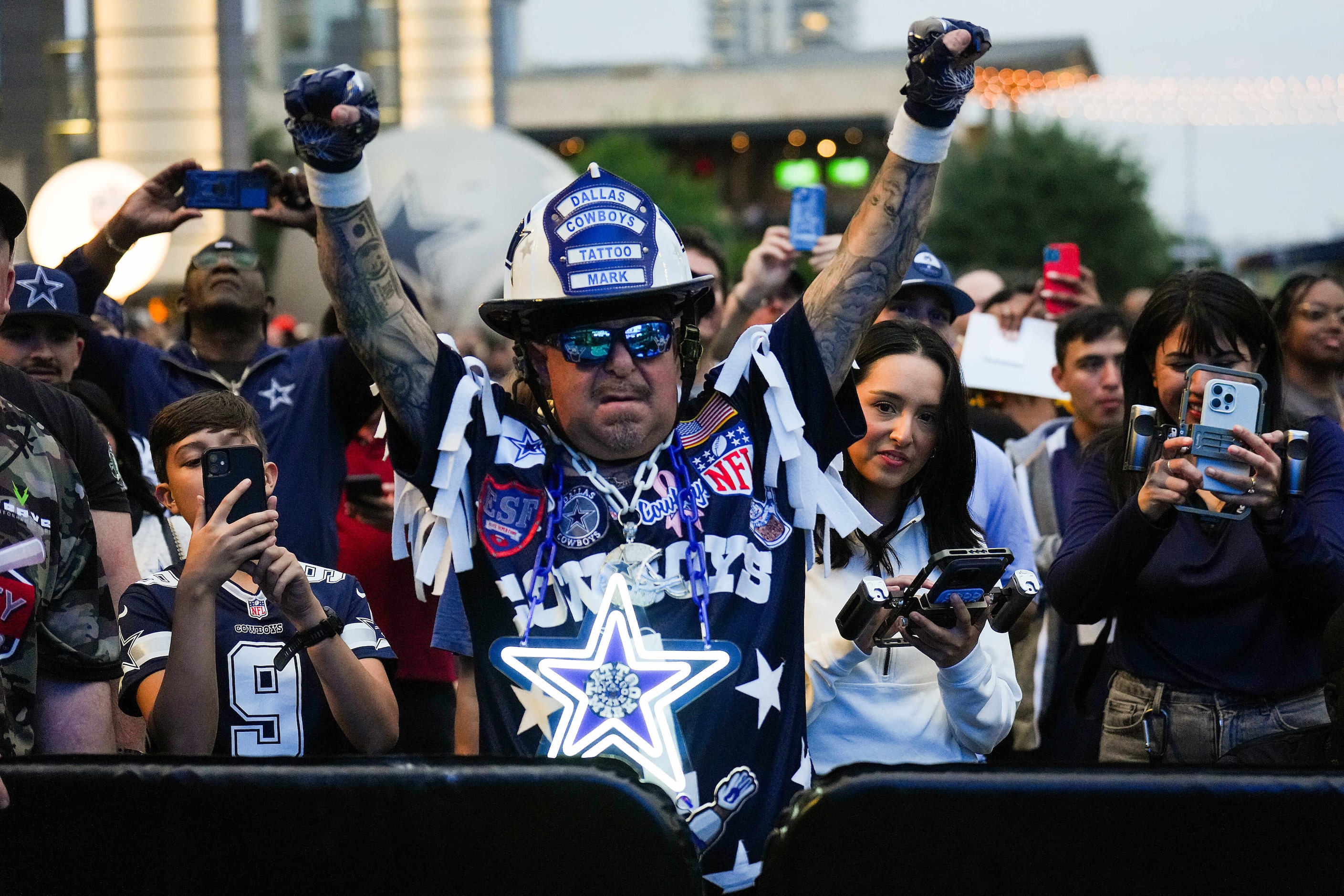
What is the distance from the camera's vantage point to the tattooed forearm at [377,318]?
105 inches

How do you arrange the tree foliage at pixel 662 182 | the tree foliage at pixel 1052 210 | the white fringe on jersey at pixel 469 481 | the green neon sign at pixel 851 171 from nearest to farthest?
the white fringe on jersey at pixel 469 481 < the green neon sign at pixel 851 171 < the tree foliage at pixel 1052 210 < the tree foliage at pixel 662 182

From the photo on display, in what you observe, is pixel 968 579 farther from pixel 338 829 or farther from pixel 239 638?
pixel 239 638

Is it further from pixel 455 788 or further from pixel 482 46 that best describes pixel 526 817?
pixel 482 46

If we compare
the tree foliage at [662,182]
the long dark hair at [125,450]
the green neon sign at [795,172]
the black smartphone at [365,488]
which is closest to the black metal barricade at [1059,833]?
the long dark hair at [125,450]

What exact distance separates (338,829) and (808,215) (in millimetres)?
4089

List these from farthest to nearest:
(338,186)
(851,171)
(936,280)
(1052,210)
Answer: (1052,210)
(851,171)
(936,280)
(338,186)

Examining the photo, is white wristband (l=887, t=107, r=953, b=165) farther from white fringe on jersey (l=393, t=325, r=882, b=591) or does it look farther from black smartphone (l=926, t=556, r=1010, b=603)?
black smartphone (l=926, t=556, r=1010, b=603)

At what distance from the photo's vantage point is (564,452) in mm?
2789

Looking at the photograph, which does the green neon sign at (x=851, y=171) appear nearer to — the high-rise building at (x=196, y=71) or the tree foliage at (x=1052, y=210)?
the tree foliage at (x=1052, y=210)

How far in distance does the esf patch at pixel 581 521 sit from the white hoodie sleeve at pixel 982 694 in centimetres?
76

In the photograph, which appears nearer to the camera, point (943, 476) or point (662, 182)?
point (943, 476)

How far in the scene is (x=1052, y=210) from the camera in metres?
40.1

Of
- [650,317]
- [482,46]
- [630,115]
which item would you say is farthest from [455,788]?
[630,115]

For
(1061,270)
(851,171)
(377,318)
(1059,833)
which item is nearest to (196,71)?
(1061,270)
